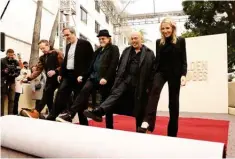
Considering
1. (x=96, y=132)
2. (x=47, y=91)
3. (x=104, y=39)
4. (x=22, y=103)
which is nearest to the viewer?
(x=96, y=132)

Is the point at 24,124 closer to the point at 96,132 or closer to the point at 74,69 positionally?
the point at 96,132

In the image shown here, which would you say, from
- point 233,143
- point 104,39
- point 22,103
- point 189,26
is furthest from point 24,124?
point 189,26

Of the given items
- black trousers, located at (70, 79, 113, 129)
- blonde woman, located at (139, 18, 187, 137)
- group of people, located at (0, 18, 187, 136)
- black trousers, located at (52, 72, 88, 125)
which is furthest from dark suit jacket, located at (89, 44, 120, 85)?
blonde woman, located at (139, 18, 187, 137)

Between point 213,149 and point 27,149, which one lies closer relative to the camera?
point 213,149

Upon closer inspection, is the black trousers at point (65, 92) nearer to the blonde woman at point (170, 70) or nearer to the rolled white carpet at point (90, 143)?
the rolled white carpet at point (90, 143)

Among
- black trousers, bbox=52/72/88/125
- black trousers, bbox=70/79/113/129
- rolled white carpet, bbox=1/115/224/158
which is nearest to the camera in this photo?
rolled white carpet, bbox=1/115/224/158

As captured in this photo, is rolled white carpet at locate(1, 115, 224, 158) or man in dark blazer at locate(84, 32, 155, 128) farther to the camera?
man in dark blazer at locate(84, 32, 155, 128)

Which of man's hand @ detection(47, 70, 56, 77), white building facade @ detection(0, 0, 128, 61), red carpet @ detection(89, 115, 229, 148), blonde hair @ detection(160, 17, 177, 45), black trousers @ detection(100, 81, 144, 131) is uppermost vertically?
white building facade @ detection(0, 0, 128, 61)

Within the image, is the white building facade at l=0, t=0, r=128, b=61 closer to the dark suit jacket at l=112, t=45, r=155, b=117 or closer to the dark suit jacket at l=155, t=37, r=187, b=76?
the dark suit jacket at l=112, t=45, r=155, b=117

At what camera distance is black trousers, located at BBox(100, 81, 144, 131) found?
2.91 m

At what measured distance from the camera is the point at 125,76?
3051 mm

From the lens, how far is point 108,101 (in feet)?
9.64

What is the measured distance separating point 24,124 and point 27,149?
0.76 feet

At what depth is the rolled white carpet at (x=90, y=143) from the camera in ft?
5.63
